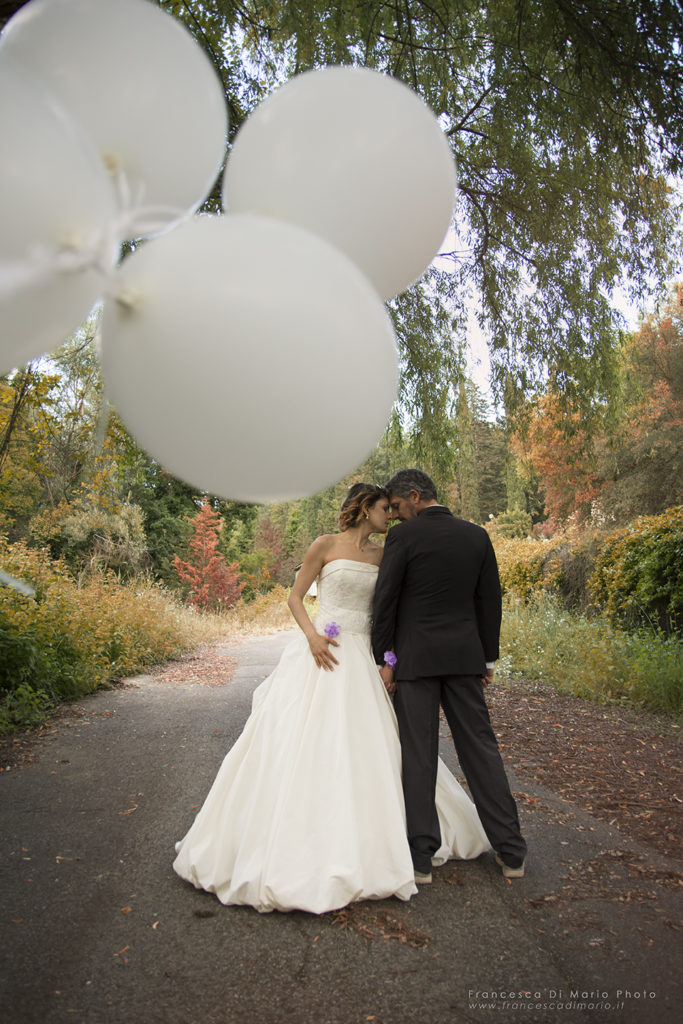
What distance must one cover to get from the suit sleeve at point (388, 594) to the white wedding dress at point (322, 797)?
0.37 ft

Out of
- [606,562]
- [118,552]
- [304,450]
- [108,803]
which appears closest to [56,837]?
[108,803]

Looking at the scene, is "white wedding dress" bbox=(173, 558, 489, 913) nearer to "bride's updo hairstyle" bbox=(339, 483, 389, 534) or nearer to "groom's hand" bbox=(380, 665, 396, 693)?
"groom's hand" bbox=(380, 665, 396, 693)

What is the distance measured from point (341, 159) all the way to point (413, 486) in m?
2.19

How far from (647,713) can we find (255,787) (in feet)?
15.7

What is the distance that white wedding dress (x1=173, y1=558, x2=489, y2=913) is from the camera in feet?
9.23

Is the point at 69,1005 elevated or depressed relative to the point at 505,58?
depressed

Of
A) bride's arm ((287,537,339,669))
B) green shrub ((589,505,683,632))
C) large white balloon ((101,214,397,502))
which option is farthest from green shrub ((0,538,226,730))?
green shrub ((589,505,683,632))

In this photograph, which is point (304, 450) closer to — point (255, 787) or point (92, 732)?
point (255, 787)

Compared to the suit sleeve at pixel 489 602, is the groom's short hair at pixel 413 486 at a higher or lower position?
higher

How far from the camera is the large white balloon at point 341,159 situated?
→ 4.81 ft

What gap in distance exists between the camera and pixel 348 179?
4.84 ft

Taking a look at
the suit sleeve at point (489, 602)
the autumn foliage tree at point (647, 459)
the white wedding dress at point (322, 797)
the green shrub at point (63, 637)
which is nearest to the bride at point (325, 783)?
the white wedding dress at point (322, 797)

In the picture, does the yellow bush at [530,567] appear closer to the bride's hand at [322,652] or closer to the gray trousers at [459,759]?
the gray trousers at [459,759]

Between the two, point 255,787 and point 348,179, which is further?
point 255,787
